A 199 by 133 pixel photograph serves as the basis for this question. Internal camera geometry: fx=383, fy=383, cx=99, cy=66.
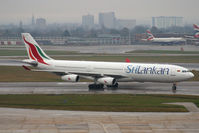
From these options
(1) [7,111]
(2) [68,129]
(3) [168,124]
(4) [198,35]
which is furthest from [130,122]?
(4) [198,35]

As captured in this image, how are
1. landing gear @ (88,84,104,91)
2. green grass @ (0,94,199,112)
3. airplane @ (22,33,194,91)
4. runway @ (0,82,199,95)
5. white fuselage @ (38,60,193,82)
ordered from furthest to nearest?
landing gear @ (88,84,104,91)
airplane @ (22,33,194,91)
white fuselage @ (38,60,193,82)
runway @ (0,82,199,95)
green grass @ (0,94,199,112)

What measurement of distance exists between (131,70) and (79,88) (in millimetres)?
8478

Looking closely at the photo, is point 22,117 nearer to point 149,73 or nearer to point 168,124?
point 168,124

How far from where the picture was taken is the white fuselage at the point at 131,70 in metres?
55.2

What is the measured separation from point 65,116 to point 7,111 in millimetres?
6813

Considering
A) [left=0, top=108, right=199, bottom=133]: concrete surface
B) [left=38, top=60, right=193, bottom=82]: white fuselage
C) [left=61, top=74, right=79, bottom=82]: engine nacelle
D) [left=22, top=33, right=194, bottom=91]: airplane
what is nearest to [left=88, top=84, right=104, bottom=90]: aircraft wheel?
[left=22, top=33, right=194, bottom=91]: airplane

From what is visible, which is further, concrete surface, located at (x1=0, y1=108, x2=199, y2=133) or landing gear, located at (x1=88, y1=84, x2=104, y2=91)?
landing gear, located at (x1=88, y1=84, x2=104, y2=91)

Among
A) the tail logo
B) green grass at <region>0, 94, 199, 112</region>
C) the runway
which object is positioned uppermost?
the tail logo

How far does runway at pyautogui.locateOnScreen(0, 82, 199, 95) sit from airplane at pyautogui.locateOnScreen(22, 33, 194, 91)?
1463mm

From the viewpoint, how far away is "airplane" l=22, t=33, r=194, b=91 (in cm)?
5544

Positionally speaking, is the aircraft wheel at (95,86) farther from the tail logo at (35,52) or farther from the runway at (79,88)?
the tail logo at (35,52)

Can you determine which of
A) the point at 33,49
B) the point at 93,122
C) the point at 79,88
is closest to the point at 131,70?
the point at 79,88

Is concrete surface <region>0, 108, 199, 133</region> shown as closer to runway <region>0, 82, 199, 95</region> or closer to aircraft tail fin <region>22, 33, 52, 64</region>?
runway <region>0, 82, 199, 95</region>

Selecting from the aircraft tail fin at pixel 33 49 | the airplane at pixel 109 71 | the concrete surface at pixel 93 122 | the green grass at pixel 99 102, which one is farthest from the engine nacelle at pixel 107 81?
the concrete surface at pixel 93 122
